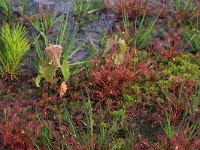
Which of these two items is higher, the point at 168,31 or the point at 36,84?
the point at 168,31

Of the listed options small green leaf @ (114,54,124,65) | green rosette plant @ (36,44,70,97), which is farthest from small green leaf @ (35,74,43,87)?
small green leaf @ (114,54,124,65)

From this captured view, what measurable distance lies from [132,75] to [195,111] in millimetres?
703

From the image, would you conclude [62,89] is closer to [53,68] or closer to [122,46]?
[53,68]

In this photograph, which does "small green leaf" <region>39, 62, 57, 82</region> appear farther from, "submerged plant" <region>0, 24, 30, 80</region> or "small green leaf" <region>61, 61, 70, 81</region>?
"submerged plant" <region>0, 24, 30, 80</region>

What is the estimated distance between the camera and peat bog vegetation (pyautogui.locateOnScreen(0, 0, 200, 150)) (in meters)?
3.17

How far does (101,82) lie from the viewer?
12.0 feet

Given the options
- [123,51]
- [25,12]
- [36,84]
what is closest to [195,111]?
[123,51]

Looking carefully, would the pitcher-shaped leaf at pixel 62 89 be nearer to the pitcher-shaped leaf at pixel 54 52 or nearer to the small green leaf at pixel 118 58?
the pitcher-shaped leaf at pixel 54 52

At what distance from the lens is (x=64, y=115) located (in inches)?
137

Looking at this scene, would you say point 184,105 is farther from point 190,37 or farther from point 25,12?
point 25,12

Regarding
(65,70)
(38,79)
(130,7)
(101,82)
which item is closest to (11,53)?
(38,79)

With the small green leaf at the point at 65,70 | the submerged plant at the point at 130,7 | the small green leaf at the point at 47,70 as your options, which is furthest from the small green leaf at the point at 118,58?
the submerged plant at the point at 130,7

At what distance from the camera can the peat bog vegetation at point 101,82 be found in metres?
3.17

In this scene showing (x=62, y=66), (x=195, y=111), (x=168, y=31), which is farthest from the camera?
(x=168, y=31)
